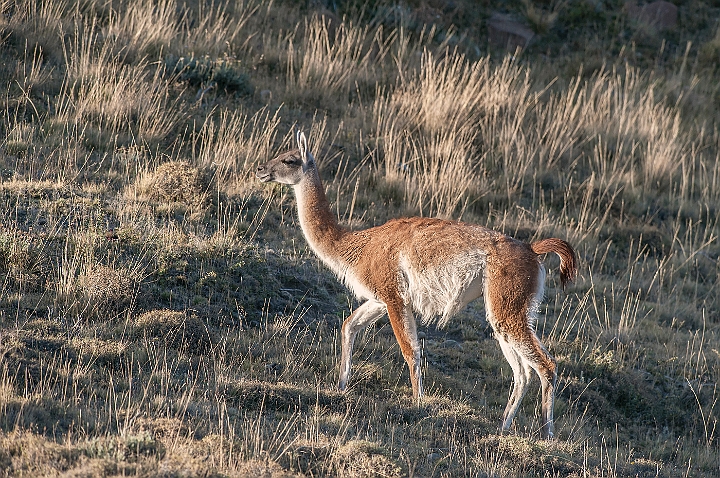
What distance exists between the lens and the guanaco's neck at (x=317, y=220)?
734cm

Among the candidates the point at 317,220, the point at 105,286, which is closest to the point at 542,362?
the point at 317,220

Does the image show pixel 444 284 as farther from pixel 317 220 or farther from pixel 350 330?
pixel 317 220

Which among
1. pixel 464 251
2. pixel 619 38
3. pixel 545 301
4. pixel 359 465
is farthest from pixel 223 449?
pixel 619 38

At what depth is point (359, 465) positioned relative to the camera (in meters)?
5.40

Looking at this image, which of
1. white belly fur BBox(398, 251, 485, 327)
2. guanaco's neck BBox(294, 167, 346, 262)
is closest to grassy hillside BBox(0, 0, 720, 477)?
white belly fur BBox(398, 251, 485, 327)

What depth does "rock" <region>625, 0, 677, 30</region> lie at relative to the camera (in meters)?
18.0

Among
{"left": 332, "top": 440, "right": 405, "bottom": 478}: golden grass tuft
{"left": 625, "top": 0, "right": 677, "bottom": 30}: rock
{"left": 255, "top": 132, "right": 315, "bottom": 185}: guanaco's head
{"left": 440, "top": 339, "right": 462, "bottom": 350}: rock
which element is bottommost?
{"left": 440, "top": 339, "right": 462, "bottom": 350}: rock

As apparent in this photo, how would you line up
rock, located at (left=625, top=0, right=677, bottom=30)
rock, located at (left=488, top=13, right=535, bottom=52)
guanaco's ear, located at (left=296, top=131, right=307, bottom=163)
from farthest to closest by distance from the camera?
rock, located at (left=625, top=0, right=677, bottom=30), rock, located at (left=488, top=13, right=535, bottom=52), guanaco's ear, located at (left=296, top=131, right=307, bottom=163)

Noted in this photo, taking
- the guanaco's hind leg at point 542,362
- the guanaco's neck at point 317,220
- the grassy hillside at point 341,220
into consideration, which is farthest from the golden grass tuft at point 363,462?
the guanaco's neck at point 317,220

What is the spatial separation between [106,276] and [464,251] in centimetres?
310

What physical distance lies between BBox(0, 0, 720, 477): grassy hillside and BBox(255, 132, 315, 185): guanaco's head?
4.27 ft

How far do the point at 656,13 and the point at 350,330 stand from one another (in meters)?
13.8

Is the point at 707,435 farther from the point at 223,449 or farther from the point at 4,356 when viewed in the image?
the point at 4,356

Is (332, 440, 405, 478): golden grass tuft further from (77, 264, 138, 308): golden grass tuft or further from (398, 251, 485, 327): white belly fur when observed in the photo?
(77, 264, 138, 308): golden grass tuft
